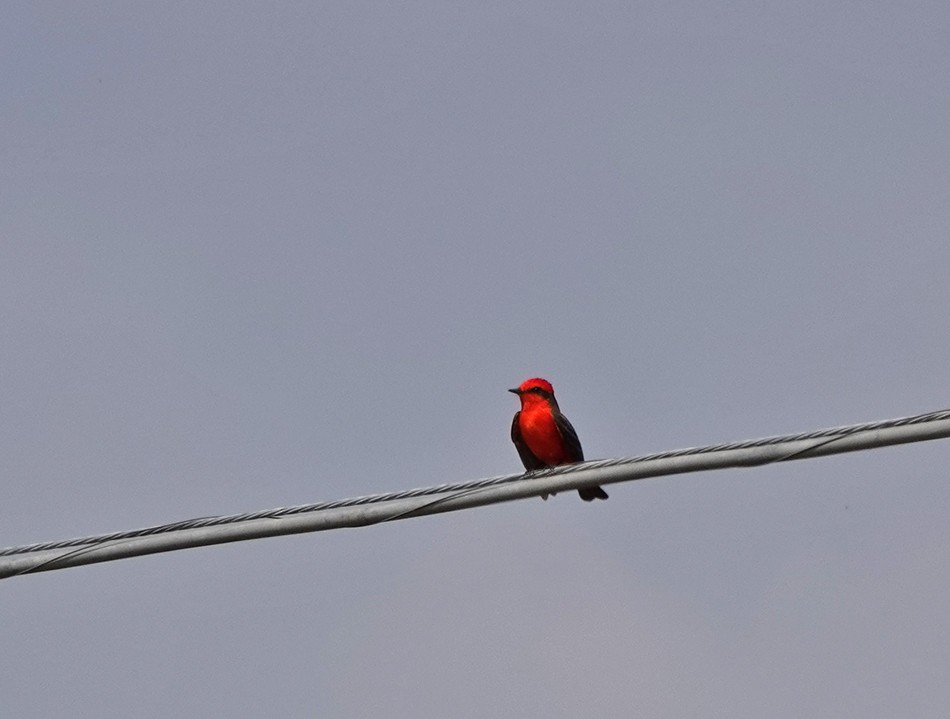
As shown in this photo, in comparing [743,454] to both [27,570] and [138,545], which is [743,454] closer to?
[138,545]

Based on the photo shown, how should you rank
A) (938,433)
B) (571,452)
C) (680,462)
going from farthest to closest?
1. (571,452)
2. (680,462)
3. (938,433)

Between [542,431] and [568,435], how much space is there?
9.4 inches

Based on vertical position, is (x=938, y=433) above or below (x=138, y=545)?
below

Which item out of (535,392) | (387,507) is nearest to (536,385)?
(535,392)

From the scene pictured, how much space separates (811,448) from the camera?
7.70 meters

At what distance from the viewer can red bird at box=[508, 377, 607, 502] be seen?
14391mm

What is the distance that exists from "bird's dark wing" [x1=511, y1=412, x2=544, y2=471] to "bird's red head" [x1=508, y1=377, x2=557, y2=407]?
0.54 feet

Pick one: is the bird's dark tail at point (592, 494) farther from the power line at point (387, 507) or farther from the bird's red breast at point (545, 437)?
the power line at point (387, 507)

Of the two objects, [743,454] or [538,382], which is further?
[538,382]

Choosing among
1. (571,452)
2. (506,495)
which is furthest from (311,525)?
(571,452)

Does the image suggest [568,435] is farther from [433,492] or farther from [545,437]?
[433,492]

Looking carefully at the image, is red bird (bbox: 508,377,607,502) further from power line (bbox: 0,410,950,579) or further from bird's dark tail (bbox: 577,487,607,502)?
power line (bbox: 0,410,950,579)

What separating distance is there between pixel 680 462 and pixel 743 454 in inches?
12.3

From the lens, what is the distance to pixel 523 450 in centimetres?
1470
